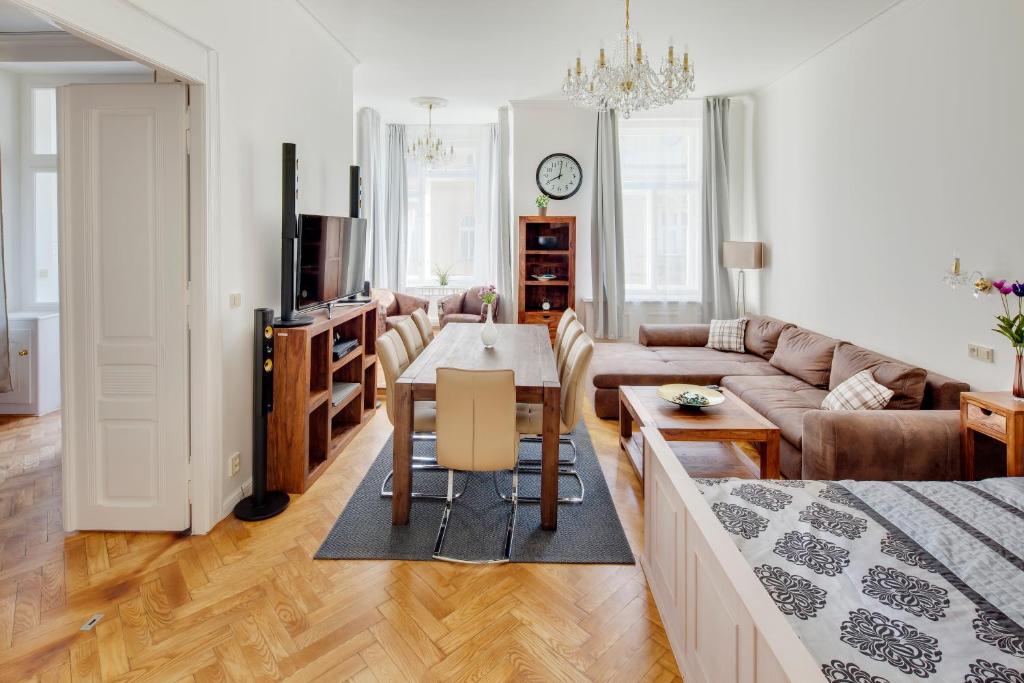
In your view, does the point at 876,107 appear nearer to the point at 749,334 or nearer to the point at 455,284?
the point at 749,334

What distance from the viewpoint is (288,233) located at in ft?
11.0

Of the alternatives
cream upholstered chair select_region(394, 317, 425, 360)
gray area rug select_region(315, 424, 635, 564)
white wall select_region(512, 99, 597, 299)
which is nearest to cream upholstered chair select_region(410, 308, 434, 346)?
cream upholstered chair select_region(394, 317, 425, 360)

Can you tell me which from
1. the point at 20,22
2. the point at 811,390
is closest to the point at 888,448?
the point at 811,390

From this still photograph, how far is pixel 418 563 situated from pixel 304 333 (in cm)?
148

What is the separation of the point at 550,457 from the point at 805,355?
2833 millimetres

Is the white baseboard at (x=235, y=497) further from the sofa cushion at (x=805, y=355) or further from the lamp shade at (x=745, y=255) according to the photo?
the lamp shade at (x=745, y=255)

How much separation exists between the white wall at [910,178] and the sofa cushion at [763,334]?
233 mm

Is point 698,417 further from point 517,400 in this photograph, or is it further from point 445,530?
point 445,530

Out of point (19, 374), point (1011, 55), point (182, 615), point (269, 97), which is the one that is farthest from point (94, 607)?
point (1011, 55)

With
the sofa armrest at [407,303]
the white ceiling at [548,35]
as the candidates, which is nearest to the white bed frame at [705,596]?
the white ceiling at [548,35]

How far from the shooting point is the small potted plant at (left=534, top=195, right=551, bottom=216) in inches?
250

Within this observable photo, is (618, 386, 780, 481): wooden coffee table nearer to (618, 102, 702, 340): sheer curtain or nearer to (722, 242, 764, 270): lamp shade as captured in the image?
(722, 242, 764, 270): lamp shade

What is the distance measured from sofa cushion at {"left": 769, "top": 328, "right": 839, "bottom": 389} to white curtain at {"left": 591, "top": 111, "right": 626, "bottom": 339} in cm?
190

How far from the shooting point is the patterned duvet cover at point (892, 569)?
1215 millimetres
